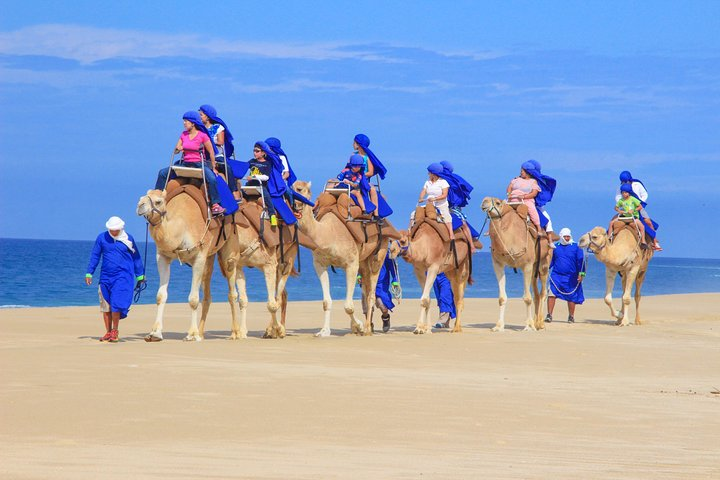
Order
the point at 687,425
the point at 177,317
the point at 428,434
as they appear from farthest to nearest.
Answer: the point at 177,317
the point at 687,425
the point at 428,434

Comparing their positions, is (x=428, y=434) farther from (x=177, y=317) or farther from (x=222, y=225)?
(x=177, y=317)

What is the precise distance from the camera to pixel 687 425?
10125 mm

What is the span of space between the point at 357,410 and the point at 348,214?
8943mm

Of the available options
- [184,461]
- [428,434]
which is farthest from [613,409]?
[184,461]

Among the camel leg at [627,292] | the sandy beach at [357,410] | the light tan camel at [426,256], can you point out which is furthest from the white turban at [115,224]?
the camel leg at [627,292]

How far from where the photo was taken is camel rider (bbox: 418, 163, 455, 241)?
20359mm

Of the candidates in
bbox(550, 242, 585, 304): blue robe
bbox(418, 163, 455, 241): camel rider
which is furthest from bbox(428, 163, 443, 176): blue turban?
bbox(550, 242, 585, 304): blue robe

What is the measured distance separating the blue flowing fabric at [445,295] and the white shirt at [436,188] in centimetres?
268

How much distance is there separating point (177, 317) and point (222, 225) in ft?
30.5

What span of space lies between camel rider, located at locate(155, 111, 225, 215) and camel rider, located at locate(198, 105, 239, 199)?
472 millimetres

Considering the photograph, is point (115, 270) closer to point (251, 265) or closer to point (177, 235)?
point (177, 235)

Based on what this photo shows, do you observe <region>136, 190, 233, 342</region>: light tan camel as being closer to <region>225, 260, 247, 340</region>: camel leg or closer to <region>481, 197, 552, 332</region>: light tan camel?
<region>225, 260, 247, 340</region>: camel leg

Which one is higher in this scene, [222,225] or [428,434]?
[222,225]

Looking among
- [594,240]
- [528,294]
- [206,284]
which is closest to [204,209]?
[206,284]
